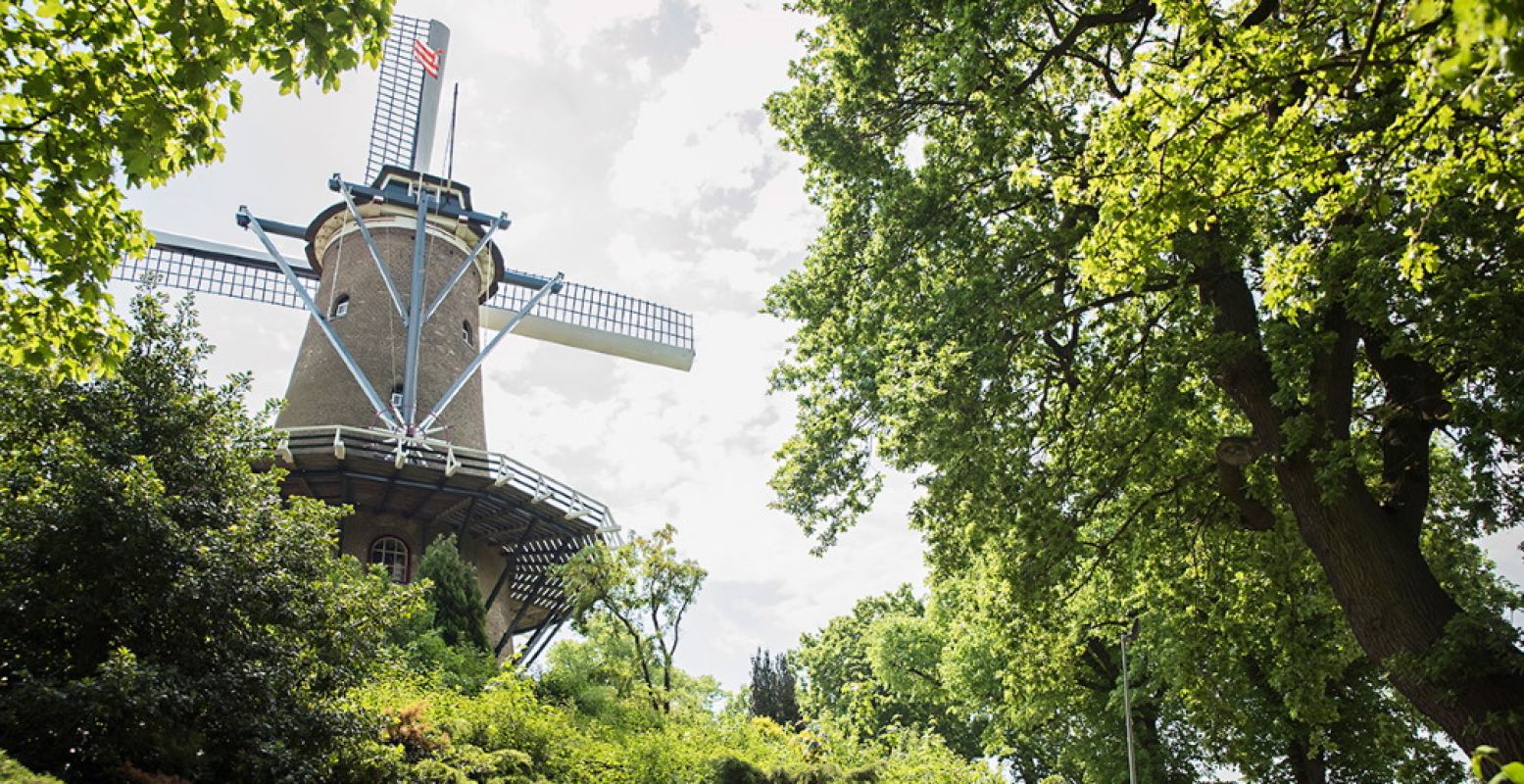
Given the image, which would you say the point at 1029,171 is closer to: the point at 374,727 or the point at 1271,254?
the point at 1271,254

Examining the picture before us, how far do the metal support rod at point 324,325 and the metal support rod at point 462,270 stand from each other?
2.41 meters

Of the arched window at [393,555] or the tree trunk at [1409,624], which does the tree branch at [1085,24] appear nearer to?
the tree trunk at [1409,624]

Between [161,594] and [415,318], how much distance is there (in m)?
18.6

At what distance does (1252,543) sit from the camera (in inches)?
557

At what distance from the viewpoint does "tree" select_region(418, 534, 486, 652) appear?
69.3 feet

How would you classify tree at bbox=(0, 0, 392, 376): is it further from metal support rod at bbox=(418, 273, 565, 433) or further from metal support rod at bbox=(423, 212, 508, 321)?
metal support rod at bbox=(423, 212, 508, 321)

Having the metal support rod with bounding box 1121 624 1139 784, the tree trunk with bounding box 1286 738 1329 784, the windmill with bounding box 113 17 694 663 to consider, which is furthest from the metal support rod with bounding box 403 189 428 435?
the tree trunk with bounding box 1286 738 1329 784

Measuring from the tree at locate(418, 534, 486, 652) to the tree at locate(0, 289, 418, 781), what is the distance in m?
9.64

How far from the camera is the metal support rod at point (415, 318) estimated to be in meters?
26.6

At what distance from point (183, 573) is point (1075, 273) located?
10192 millimetres

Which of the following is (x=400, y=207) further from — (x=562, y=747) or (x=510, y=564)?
(x=562, y=747)

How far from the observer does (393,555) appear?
2462 centimetres

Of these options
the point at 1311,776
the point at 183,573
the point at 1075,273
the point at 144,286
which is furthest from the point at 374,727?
the point at 1311,776

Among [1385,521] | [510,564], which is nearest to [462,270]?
[510,564]
